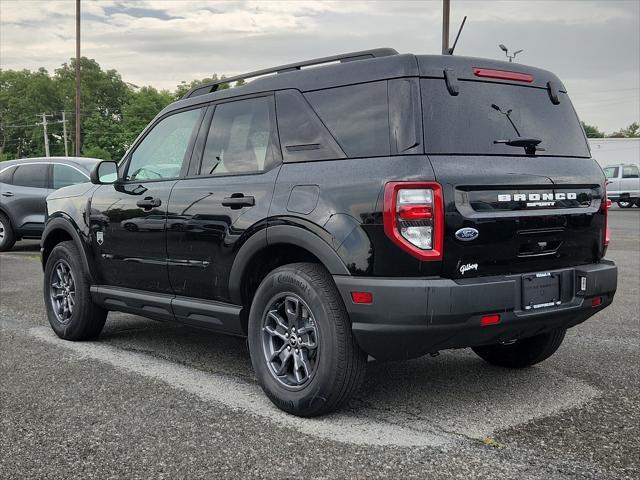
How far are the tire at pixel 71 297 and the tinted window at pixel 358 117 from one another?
2646mm

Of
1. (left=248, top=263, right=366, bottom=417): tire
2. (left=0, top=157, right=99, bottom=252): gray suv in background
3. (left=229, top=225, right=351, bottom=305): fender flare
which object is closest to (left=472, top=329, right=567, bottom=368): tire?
(left=248, top=263, right=366, bottom=417): tire

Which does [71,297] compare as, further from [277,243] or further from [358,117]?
[358,117]

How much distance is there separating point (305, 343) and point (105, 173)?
8.26ft

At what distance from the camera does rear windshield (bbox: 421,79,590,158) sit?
364 cm

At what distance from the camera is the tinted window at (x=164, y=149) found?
4898 millimetres

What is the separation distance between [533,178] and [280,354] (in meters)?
1.65

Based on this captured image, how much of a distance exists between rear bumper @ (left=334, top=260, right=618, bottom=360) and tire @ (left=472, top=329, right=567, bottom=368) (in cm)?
91

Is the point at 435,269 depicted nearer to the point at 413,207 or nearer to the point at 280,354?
the point at 413,207

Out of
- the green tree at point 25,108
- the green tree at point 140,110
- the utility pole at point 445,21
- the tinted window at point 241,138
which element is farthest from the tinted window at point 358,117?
the green tree at point 25,108

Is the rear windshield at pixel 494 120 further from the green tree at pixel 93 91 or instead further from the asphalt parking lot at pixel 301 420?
the green tree at pixel 93 91

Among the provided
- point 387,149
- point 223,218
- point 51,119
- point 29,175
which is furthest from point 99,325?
point 51,119

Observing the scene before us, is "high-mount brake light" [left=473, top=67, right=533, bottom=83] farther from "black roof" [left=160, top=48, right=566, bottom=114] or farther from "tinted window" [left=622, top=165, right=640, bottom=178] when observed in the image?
→ "tinted window" [left=622, top=165, right=640, bottom=178]

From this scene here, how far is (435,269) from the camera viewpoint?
342 centimetres

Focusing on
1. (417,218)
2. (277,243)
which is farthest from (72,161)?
(417,218)
